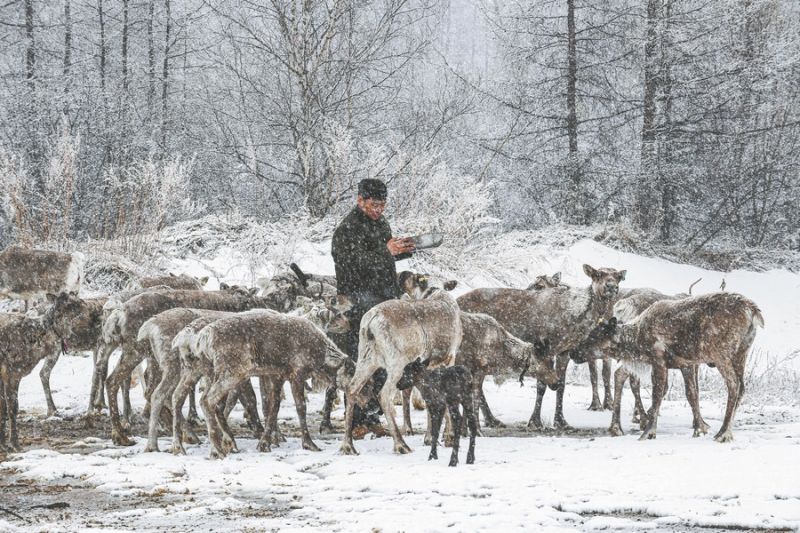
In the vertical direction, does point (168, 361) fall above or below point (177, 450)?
above

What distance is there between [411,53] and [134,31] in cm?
1297

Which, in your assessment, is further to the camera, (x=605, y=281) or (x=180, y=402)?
(x=605, y=281)

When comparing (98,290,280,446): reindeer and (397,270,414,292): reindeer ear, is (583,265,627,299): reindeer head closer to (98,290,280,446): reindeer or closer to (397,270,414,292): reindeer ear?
(397,270,414,292): reindeer ear

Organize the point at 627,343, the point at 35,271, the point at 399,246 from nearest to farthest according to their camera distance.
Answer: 1. the point at 399,246
2. the point at 627,343
3. the point at 35,271

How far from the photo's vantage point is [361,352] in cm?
834

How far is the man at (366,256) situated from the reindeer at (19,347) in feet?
10.8

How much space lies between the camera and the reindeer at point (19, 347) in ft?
27.7

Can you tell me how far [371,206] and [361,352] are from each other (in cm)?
171

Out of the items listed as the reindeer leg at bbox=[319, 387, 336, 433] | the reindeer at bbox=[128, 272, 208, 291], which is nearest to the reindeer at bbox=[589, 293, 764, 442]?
the reindeer leg at bbox=[319, 387, 336, 433]

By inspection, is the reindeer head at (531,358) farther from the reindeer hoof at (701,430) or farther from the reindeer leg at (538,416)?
the reindeer hoof at (701,430)

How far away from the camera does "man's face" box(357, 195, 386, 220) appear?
357 inches

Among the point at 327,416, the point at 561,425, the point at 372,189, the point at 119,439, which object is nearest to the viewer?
the point at 119,439

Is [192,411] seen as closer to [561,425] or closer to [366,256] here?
[366,256]

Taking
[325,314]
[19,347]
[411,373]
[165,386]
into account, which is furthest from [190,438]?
[325,314]
